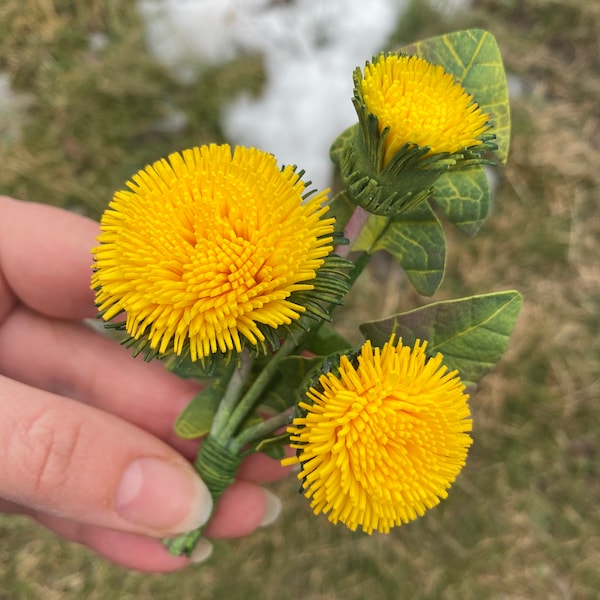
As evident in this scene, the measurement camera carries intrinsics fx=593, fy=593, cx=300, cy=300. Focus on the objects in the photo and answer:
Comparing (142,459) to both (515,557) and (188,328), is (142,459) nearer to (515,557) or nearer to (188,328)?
(188,328)

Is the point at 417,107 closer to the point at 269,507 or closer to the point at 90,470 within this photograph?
the point at 90,470

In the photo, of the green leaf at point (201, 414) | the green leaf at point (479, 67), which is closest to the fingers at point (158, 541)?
the green leaf at point (201, 414)

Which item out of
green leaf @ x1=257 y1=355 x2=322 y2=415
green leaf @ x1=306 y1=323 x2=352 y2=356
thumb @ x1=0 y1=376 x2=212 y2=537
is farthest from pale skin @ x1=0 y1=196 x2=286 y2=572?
green leaf @ x1=306 y1=323 x2=352 y2=356

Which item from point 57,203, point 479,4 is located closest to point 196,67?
point 57,203

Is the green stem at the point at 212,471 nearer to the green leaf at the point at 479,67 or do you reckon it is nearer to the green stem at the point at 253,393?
the green stem at the point at 253,393

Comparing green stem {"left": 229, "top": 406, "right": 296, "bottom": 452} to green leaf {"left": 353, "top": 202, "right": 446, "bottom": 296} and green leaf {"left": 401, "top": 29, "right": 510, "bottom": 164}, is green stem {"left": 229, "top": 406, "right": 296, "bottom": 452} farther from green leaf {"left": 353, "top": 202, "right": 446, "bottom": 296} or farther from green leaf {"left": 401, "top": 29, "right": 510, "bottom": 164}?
green leaf {"left": 401, "top": 29, "right": 510, "bottom": 164}
